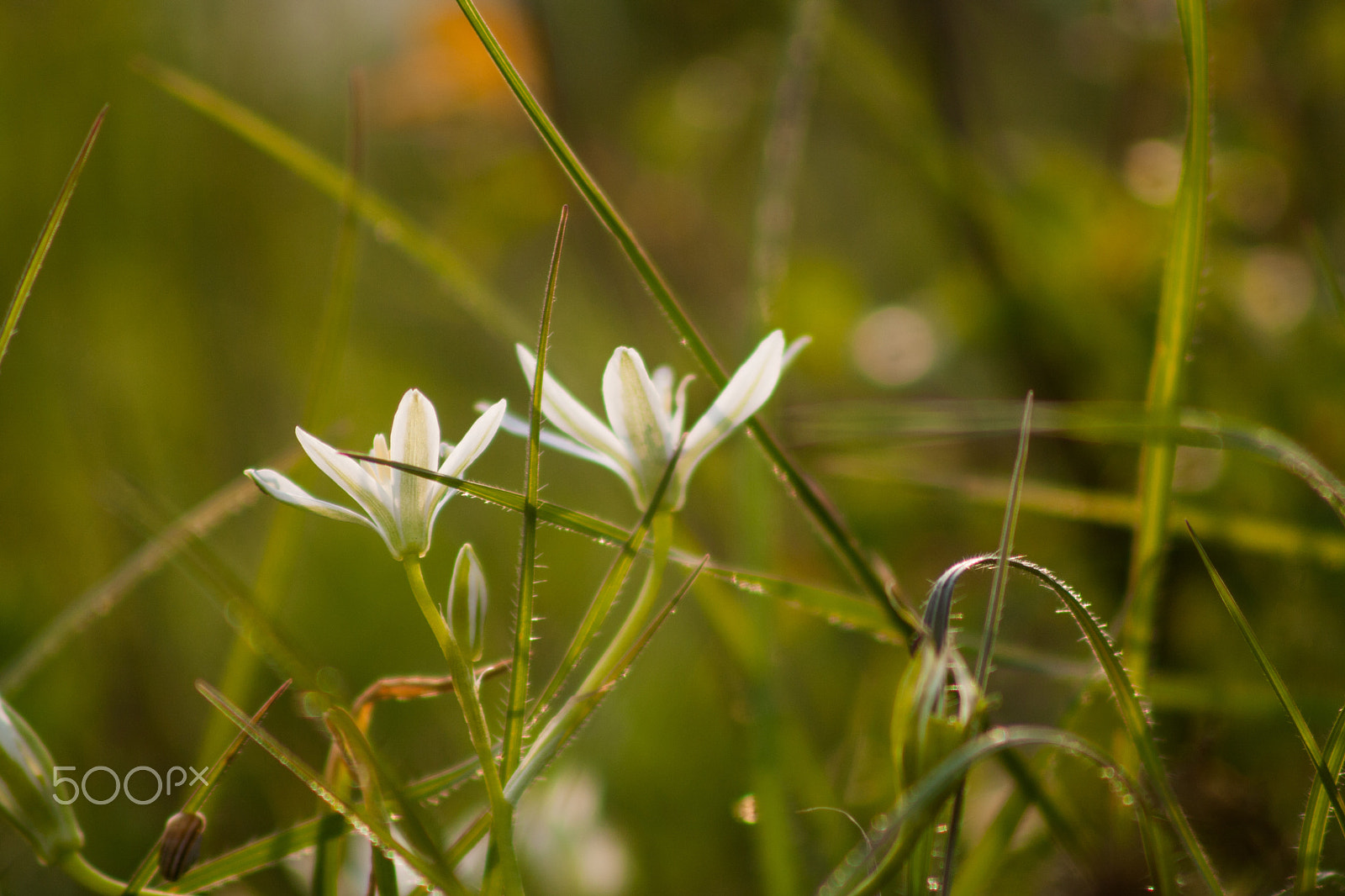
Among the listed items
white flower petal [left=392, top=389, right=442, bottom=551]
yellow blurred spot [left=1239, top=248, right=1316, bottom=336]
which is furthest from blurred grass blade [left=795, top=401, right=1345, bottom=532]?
yellow blurred spot [left=1239, top=248, right=1316, bottom=336]

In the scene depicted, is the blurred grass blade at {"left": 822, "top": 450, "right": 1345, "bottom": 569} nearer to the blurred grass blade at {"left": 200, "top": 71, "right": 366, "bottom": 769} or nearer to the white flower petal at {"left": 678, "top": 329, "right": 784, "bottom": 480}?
the white flower petal at {"left": 678, "top": 329, "right": 784, "bottom": 480}

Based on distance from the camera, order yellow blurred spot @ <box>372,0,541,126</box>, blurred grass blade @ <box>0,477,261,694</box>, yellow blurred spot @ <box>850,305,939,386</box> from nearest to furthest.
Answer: blurred grass blade @ <box>0,477,261,694</box>, yellow blurred spot @ <box>850,305,939,386</box>, yellow blurred spot @ <box>372,0,541,126</box>

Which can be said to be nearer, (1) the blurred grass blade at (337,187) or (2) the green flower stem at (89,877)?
(2) the green flower stem at (89,877)

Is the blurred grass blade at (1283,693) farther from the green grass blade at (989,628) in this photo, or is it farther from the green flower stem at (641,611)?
the green flower stem at (641,611)

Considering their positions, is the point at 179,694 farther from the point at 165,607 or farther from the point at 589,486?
the point at 589,486

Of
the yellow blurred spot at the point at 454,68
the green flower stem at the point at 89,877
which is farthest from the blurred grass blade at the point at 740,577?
the yellow blurred spot at the point at 454,68

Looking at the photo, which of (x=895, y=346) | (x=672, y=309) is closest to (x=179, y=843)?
(x=672, y=309)
